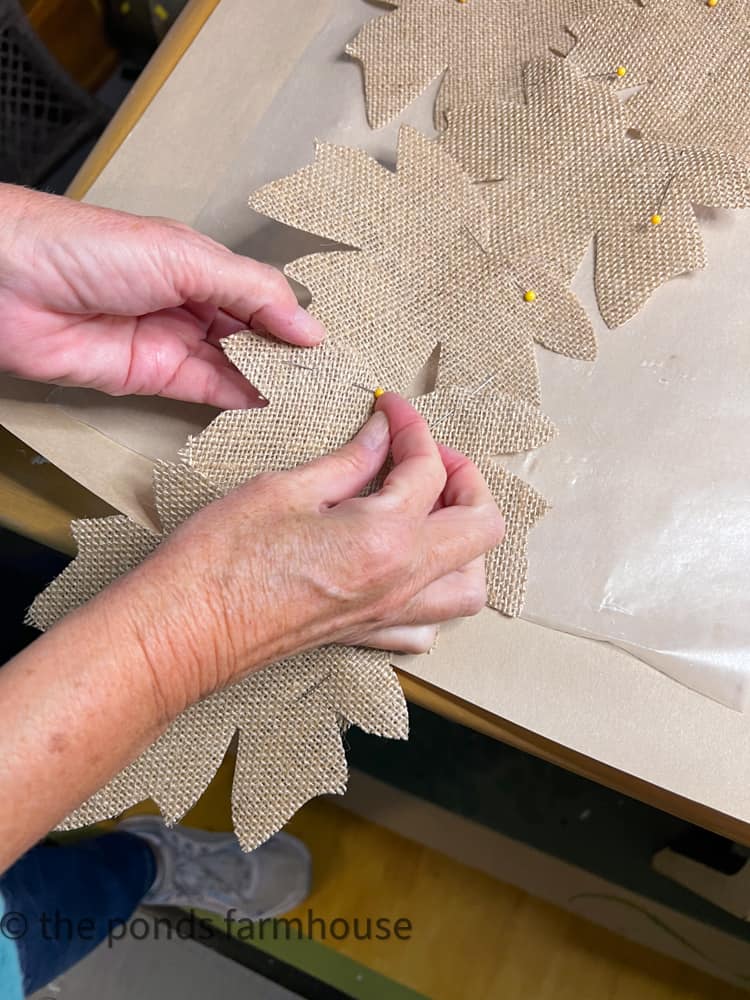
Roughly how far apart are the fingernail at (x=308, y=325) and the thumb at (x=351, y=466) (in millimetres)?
66

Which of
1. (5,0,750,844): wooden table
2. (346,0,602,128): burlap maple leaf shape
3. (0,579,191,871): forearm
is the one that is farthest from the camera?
(346,0,602,128): burlap maple leaf shape

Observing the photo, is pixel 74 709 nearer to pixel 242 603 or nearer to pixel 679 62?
pixel 242 603

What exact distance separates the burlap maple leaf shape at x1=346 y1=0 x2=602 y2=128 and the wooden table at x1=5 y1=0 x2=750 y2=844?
15 centimetres

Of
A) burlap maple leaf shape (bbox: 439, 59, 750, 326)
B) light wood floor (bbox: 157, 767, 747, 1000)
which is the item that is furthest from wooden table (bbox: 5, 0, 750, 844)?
light wood floor (bbox: 157, 767, 747, 1000)

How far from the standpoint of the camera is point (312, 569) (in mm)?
466

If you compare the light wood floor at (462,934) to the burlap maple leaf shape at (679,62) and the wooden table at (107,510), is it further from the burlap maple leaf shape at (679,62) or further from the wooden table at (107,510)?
the burlap maple leaf shape at (679,62)

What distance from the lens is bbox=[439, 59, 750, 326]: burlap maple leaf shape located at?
1.93 ft

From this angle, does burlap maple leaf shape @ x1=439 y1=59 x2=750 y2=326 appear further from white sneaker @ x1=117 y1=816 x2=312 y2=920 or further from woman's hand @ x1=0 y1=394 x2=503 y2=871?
white sneaker @ x1=117 y1=816 x2=312 y2=920

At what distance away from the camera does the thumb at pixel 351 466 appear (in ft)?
1.65

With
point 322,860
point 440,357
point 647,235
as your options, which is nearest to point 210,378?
point 440,357

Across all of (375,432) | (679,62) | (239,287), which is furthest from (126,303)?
(679,62)

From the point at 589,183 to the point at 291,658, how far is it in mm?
394

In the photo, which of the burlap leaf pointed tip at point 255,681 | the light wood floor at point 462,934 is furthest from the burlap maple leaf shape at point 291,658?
the light wood floor at point 462,934

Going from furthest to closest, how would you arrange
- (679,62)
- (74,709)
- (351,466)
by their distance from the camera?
1. (679,62)
2. (351,466)
3. (74,709)
